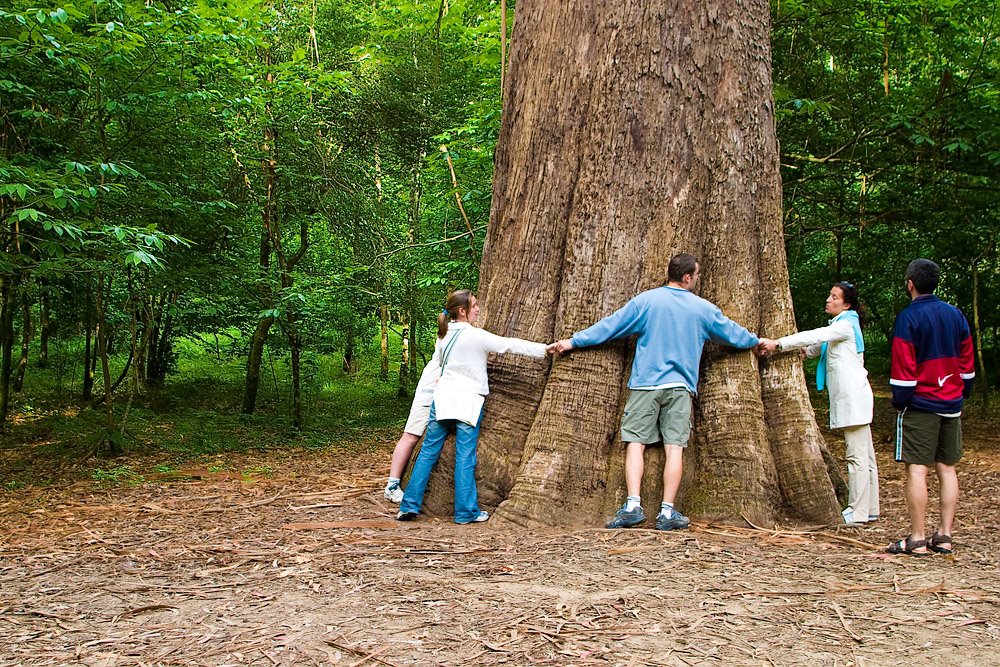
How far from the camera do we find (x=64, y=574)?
4.63 meters

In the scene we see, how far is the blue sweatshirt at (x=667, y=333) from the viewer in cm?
543

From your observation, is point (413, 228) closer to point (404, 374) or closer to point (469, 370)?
point (404, 374)

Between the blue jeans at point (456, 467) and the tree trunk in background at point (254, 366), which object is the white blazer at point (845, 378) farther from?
the tree trunk in background at point (254, 366)

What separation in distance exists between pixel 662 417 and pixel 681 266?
1.09m

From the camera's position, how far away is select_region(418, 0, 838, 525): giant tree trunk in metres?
5.58

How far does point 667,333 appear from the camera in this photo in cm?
542

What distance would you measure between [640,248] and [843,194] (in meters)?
7.30

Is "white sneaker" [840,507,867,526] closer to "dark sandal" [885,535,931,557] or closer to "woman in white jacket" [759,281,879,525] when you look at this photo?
"woman in white jacket" [759,281,879,525]

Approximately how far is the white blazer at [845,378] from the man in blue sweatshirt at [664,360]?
1.04m

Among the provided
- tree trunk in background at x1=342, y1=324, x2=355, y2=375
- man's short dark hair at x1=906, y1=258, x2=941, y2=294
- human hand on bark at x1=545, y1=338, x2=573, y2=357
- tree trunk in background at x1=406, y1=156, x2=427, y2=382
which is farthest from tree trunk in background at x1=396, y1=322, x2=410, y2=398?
man's short dark hair at x1=906, y1=258, x2=941, y2=294

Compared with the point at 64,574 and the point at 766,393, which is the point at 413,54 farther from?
the point at 64,574

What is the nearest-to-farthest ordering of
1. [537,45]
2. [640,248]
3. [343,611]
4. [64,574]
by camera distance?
1. [343,611]
2. [64,574]
3. [640,248]
4. [537,45]

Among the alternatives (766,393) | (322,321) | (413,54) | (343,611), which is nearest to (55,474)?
(322,321)

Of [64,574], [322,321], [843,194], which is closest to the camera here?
[64,574]
